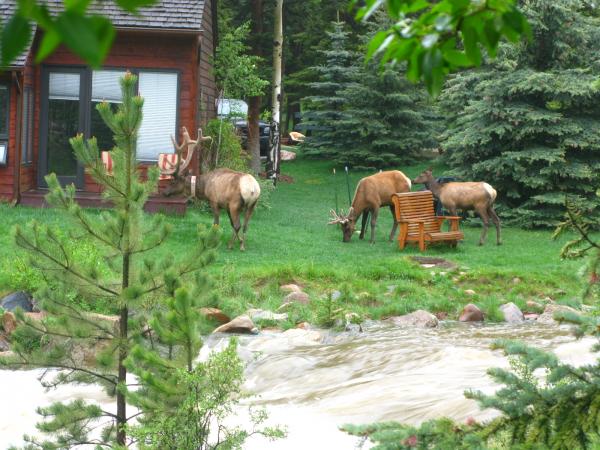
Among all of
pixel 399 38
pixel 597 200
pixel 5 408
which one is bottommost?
pixel 5 408

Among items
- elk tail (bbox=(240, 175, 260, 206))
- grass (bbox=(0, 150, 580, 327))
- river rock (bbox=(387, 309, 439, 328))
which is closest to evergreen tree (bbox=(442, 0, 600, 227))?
grass (bbox=(0, 150, 580, 327))

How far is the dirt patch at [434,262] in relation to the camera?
55.9 feet

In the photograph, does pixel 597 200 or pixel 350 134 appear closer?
pixel 597 200

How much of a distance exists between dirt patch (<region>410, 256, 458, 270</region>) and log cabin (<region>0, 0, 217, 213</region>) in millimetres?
5932

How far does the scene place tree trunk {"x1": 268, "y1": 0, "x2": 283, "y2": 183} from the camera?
29.0 m

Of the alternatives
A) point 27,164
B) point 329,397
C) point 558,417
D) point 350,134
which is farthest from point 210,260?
point 350,134

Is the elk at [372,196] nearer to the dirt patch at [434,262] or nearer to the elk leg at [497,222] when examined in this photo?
the elk leg at [497,222]

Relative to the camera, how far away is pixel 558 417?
13.7ft

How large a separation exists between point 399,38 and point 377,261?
14342mm

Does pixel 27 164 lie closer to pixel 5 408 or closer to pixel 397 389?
pixel 5 408

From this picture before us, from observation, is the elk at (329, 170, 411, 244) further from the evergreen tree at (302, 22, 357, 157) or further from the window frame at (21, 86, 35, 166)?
the evergreen tree at (302, 22, 357, 157)

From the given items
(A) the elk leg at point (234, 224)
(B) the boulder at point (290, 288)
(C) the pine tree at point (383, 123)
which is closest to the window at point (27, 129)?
(A) the elk leg at point (234, 224)

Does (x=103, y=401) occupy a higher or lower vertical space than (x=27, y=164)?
lower

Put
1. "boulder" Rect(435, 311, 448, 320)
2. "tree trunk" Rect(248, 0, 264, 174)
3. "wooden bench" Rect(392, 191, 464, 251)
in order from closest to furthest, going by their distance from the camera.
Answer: "boulder" Rect(435, 311, 448, 320) → "wooden bench" Rect(392, 191, 464, 251) → "tree trunk" Rect(248, 0, 264, 174)
